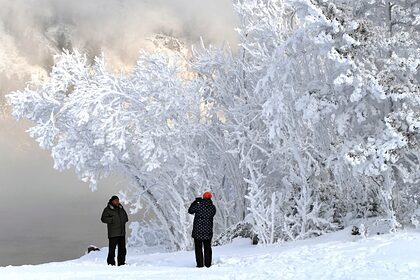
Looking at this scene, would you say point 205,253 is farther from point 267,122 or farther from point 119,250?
point 267,122

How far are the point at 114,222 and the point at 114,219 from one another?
0.21ft

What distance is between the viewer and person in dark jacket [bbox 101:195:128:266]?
525 inches

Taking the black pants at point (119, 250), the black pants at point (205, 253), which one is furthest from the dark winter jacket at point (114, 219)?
the black pants at point (205, 253)

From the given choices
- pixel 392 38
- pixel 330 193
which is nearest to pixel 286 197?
pixel 330 193

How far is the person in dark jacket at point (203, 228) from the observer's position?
1240cm

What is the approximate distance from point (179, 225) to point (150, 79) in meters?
5.29

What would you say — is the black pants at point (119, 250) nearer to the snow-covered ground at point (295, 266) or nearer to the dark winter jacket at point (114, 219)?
the dark winter jacket at point (114, 219)

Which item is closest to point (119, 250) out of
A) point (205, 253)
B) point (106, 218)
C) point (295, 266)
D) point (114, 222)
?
point (114, 222)

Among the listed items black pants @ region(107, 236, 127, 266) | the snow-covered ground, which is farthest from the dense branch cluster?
black pants @ region(107, 236, 127, 266)

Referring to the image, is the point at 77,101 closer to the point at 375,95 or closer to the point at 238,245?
the point at 238,245

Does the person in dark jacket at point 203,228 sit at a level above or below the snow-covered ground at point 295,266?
above

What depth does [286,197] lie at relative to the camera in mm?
18578

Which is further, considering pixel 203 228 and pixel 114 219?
pixel 114 219

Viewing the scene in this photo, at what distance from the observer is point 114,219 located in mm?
13359
